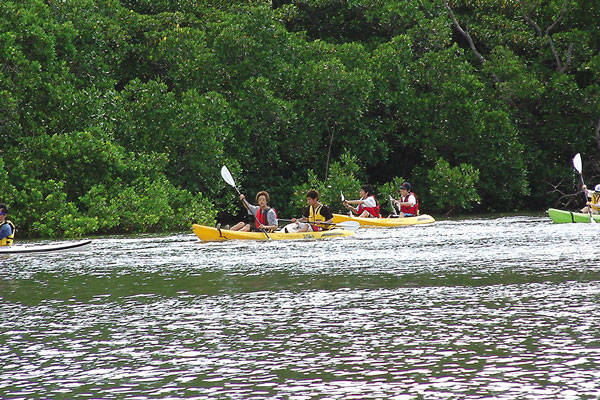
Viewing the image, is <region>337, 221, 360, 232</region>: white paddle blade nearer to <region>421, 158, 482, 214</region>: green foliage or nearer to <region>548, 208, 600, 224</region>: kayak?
<region>548, 208, 600, 224</region>: kayak

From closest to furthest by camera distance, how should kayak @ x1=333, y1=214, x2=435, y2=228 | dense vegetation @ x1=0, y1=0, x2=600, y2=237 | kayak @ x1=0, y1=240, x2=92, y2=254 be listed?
kayak @ x1=0, y1=240, x2=92, y2=254 → kayak @ x1=333, y1=214, x2=435, y2=228 → dense vegetation @ x1=0, y1=0, x2=600, y2=237

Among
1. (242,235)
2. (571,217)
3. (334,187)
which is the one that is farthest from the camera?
(334,187)

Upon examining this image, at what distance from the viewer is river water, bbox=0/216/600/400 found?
612cm

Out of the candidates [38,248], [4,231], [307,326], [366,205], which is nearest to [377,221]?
[366,205]

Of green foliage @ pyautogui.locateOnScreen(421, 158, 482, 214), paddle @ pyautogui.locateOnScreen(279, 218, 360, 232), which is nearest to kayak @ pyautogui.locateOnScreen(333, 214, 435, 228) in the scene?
paddle @ pyautogui.locateOnScreen(279, 218, 360, 232)

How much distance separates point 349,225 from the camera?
22.5 m

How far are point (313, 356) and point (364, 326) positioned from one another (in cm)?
143

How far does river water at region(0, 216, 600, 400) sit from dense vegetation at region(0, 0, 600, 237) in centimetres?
1092

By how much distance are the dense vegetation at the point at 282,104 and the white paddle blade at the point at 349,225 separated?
5.66m

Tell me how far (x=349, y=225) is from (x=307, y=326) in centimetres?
1403

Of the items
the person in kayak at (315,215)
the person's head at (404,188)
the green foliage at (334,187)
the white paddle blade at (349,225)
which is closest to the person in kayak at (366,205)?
the person's head at (404,188)

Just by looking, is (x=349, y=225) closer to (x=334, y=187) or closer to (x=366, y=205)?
(x=366, y=205)

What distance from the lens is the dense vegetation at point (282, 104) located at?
26.4 meters

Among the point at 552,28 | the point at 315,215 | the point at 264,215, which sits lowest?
the point at 315,215
